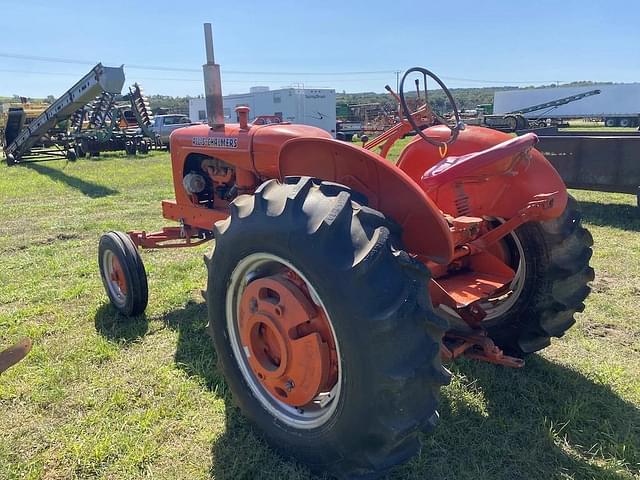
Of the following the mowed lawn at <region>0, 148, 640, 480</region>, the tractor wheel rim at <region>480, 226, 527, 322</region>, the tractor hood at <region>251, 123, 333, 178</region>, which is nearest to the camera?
the mowed lawn at <region>0, 148, 640, 480</region>

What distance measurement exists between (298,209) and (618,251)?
4.68 m

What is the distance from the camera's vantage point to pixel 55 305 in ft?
14.0

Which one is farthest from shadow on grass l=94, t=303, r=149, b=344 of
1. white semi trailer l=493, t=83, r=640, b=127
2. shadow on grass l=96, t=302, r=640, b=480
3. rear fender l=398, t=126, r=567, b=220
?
white semi trailer l=493, t=83, r=640, b=127

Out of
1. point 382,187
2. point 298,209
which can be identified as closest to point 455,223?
point 382,187

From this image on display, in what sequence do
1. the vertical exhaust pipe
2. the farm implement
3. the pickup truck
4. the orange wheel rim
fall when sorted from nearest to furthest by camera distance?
the vertical exhaust pipe
the orange wheel rim
the farm implement
the pickup truck

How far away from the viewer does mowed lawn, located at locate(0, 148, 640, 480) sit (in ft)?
7.59

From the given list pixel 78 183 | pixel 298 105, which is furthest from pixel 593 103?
pixel 78 183

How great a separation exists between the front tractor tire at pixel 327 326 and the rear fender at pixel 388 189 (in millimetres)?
160

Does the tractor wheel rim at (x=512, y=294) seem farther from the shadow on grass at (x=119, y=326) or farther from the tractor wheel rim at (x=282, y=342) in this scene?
the shadow on grass at (x=119, y=326)

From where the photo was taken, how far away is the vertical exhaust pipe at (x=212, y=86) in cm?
328

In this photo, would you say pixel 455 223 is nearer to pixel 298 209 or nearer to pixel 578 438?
pixel 298 209

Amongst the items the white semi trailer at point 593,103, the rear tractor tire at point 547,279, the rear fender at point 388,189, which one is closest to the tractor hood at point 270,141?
the rear fender at point 388,189

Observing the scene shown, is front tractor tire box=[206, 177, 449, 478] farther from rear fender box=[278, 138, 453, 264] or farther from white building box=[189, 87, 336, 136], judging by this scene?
white building box=[189, 87, 336, 136]

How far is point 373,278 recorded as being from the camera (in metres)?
1.76
